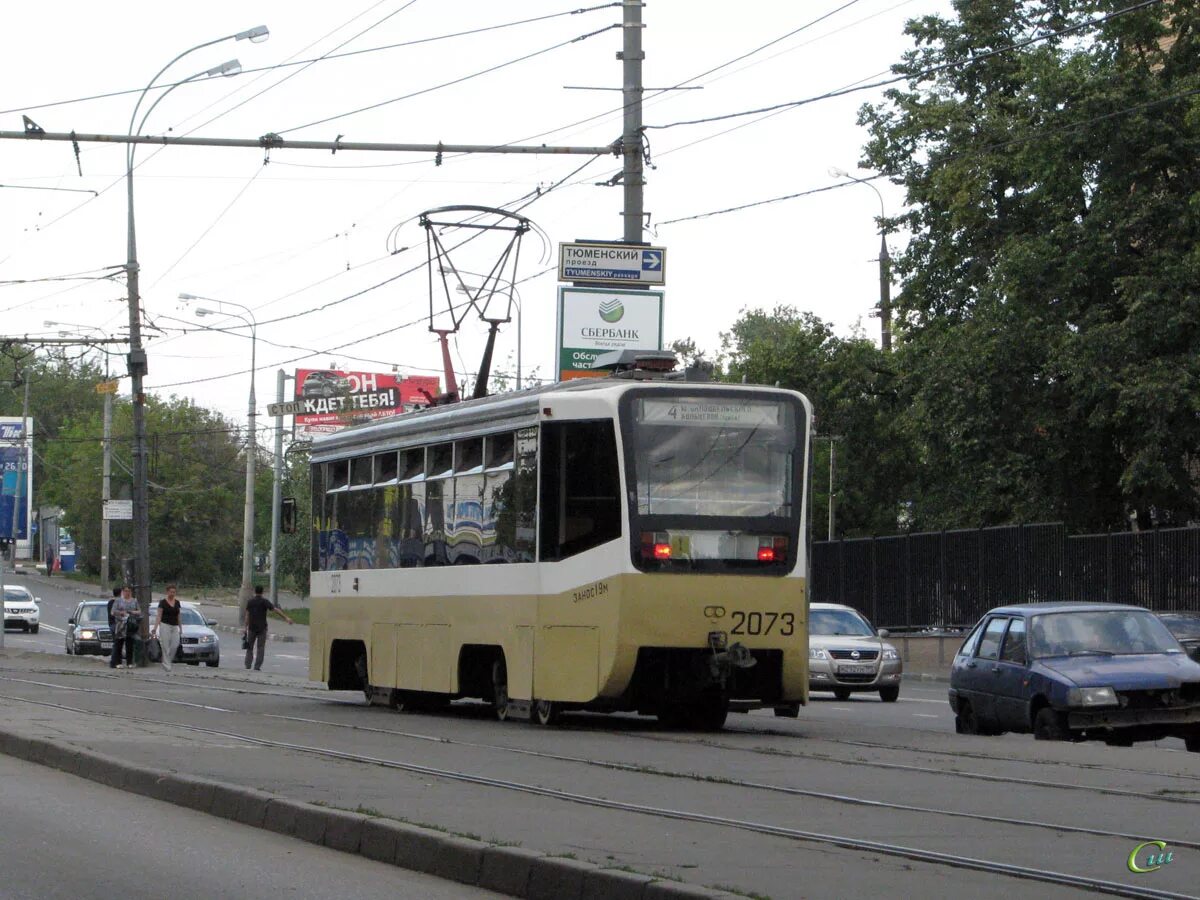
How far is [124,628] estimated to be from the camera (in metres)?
36.7

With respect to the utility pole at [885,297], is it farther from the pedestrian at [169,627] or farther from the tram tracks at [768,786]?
the tram tracks at [768,786]

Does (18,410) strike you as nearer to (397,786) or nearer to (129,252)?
(129,252)

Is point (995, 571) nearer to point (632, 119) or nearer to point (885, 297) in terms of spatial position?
point (885, 297)

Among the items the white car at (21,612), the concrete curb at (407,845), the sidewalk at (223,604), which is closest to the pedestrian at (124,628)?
the sidewalk at (223,604)

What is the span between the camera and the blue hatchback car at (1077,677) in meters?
16.3

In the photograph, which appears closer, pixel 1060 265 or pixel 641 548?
pixel 641 548

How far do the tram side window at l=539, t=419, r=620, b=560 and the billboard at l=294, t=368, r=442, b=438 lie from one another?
73.2m

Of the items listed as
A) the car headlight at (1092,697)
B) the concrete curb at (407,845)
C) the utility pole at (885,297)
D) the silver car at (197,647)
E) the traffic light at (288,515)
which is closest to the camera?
the concrete curb at (407,845)

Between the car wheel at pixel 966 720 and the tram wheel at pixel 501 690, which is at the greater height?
the tram wheel at pixel 501 690

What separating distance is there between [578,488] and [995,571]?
23.4 meters

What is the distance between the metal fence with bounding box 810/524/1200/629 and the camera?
109ft

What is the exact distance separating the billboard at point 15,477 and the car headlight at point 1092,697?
91415mm
